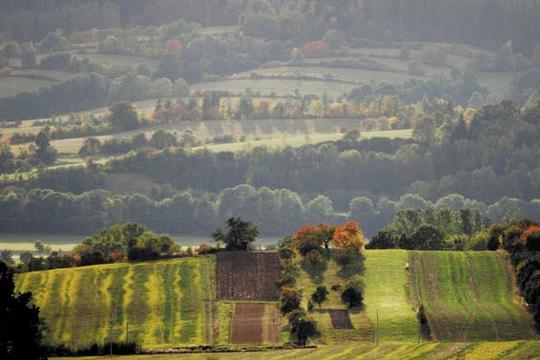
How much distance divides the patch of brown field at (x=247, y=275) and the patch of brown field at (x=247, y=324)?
3.16 meters

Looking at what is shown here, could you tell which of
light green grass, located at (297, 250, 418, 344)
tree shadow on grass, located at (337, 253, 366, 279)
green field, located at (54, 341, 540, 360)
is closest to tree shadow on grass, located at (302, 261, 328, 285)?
light green grass, located at (297, 250, 418, 344)

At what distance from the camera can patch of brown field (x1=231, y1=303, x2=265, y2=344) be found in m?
164

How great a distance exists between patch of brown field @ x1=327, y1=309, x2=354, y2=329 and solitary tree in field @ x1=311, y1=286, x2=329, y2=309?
8.82 feet

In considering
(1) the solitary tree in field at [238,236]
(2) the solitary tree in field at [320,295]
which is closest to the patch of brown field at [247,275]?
(1) the solitary tree in field at [238,236]

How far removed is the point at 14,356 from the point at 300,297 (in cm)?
4379

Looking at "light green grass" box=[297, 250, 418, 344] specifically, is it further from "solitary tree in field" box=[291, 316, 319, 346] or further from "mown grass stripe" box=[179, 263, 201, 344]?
"mown grass stripe" box=[179, 263, 201, 344]

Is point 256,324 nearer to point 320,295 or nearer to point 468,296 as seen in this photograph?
point 320,295

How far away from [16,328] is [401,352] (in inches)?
1180

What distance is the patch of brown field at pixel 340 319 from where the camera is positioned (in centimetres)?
16650

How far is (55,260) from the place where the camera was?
635 feet

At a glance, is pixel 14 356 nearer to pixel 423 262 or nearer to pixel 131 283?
pixel 131 283

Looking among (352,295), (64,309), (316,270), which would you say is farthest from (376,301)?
(64,309)

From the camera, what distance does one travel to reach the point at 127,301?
17575 centimetres

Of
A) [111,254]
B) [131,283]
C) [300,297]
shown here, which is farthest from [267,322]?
[111,254]
